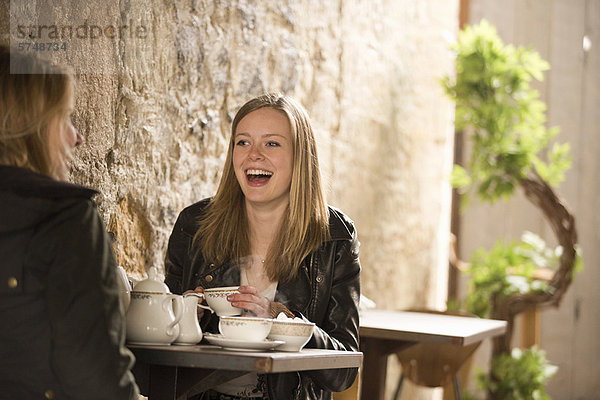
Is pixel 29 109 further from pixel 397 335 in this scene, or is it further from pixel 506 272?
pixel 506 272

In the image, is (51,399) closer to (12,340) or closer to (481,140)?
(12,340)

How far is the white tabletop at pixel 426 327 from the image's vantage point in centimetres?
341

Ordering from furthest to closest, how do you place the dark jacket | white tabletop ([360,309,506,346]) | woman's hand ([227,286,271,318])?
white tabletop ([360,309,506,346]), woman's hand ([227,286,271,318]), the dark jacket

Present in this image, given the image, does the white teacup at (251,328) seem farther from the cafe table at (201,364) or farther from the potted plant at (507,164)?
the potted plant at (507,164)

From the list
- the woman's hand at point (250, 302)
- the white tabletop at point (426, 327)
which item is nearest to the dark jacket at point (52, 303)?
the woman's hand at point (250, 302)

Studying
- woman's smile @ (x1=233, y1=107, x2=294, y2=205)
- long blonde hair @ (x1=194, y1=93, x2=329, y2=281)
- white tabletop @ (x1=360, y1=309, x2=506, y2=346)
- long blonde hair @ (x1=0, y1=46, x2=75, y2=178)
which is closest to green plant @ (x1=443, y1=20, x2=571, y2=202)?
white tabletop @ (x1=360, y1=309, x2=506, y2=346)

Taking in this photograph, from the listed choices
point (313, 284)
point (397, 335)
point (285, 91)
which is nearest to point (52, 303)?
point (313, 284)

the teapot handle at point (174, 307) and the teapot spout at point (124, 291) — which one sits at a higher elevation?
the teapot spout at point (124, 291)

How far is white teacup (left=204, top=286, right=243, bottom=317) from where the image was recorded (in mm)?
2244

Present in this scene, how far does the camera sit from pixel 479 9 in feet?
25.2

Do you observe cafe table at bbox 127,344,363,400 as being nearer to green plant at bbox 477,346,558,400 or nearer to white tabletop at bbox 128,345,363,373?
white tabletop at bbox 128,345,363,373

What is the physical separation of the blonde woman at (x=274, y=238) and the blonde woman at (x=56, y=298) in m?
0.93

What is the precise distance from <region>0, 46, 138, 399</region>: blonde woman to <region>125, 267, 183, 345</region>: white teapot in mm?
326

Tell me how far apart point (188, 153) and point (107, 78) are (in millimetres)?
650
